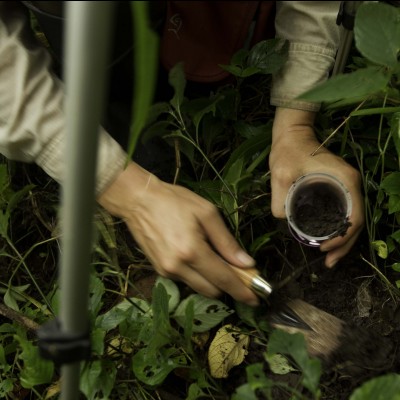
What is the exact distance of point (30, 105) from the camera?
89cm

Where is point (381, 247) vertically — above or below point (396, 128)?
below

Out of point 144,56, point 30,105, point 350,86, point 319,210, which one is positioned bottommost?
point 319,210

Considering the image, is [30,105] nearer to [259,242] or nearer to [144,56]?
[259,242]

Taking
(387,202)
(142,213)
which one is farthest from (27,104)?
(387,202)

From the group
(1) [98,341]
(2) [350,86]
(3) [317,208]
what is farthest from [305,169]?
(1) [98,341]

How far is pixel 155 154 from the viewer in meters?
1.20

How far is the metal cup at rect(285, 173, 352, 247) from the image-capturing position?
0.93 m

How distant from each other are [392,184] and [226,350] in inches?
14.5

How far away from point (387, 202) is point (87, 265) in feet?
2.09

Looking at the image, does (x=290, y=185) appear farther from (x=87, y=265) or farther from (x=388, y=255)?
(x=87, y=265)

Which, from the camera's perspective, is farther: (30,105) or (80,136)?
(30,105)

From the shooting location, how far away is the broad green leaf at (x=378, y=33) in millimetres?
704

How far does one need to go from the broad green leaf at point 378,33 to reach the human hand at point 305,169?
10.6 inches

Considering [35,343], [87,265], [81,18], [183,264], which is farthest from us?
[35,343]
